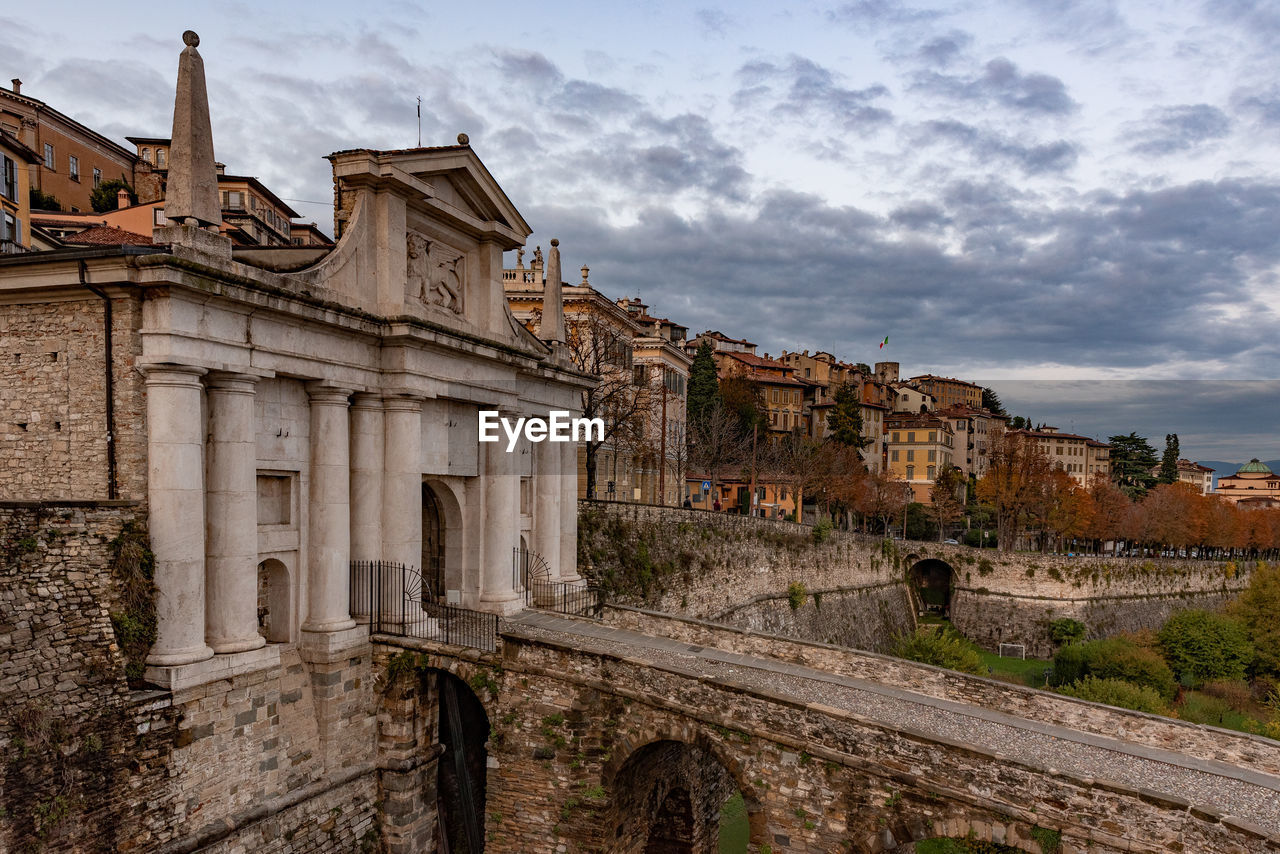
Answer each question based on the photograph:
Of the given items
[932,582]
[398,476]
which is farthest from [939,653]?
[932,582]

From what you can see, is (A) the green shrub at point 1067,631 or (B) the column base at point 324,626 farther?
(A) the green shrub at point 1067,631

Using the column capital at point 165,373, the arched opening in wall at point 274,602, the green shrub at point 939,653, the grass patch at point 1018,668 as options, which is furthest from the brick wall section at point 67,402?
the grass patch at point 1018,668

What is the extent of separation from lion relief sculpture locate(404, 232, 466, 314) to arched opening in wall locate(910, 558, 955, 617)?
140ft

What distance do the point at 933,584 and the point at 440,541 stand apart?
45.6 meters

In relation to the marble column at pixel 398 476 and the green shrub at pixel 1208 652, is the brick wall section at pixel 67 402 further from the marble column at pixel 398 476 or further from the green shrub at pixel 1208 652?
the green shrub at pixel 1208 652

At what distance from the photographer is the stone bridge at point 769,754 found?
1070 centimetres

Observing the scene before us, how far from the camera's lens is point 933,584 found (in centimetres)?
5628

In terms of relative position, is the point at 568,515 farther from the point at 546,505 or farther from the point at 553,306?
the point at 553,306

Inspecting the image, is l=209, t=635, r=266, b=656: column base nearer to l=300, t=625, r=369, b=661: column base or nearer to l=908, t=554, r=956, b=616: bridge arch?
l=300, t=625, r=369, b=661: column base

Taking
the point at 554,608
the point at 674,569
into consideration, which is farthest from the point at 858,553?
the point at 554,608

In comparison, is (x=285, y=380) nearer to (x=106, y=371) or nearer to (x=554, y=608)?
(x=106, y=371)

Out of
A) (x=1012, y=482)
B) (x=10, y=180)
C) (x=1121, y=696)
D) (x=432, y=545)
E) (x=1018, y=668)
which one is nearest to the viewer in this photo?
(x=432, y=545)

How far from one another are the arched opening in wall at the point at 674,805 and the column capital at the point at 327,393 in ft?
26.7

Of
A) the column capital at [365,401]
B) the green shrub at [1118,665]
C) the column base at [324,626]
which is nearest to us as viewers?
the column base at [324,626]
